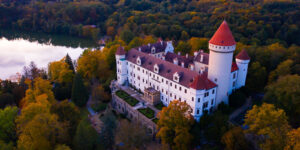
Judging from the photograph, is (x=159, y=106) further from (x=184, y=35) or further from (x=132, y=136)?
(x=184, y=35)

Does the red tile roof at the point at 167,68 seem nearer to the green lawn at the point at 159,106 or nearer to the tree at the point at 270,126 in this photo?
the green lawn at the point at 159,106

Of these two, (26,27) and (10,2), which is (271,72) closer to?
(26,27)

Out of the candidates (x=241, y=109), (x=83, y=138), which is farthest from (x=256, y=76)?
(x=83, y=138)

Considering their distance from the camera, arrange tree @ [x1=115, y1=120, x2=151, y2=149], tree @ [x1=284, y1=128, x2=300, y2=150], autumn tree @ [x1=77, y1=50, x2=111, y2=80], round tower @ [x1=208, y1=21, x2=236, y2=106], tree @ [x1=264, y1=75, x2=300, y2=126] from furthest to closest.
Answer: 1. autumn tree @ [x1=77, y1=50, x2=111, y2=80]
2. round tower @ [x1=208, y1=21, x2=236, y2=106]
3. tree @ [x1=264, y1=75, x2=300, y2=126]
4. tree @ [x1=115, y1=120, x2=151, y2=149]
5. tree @ [x1=284, y1=128, x2=300, y2=150]

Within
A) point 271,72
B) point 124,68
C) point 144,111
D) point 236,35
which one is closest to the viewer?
point 144,111

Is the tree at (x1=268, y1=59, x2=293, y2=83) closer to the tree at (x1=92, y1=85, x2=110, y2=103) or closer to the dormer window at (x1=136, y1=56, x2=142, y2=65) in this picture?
the dormer window at (x1=136, y1=56, x2=142, y2=65)

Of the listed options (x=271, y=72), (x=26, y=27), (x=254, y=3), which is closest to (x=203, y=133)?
(x=271, y=72)

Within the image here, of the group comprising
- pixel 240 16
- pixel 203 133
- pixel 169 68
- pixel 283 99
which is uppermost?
pixel 240 16

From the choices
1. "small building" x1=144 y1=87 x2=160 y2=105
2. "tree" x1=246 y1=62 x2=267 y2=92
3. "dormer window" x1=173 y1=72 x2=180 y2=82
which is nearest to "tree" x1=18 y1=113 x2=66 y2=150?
"small building" x1=144 y1=87 x2=160 y2=105
